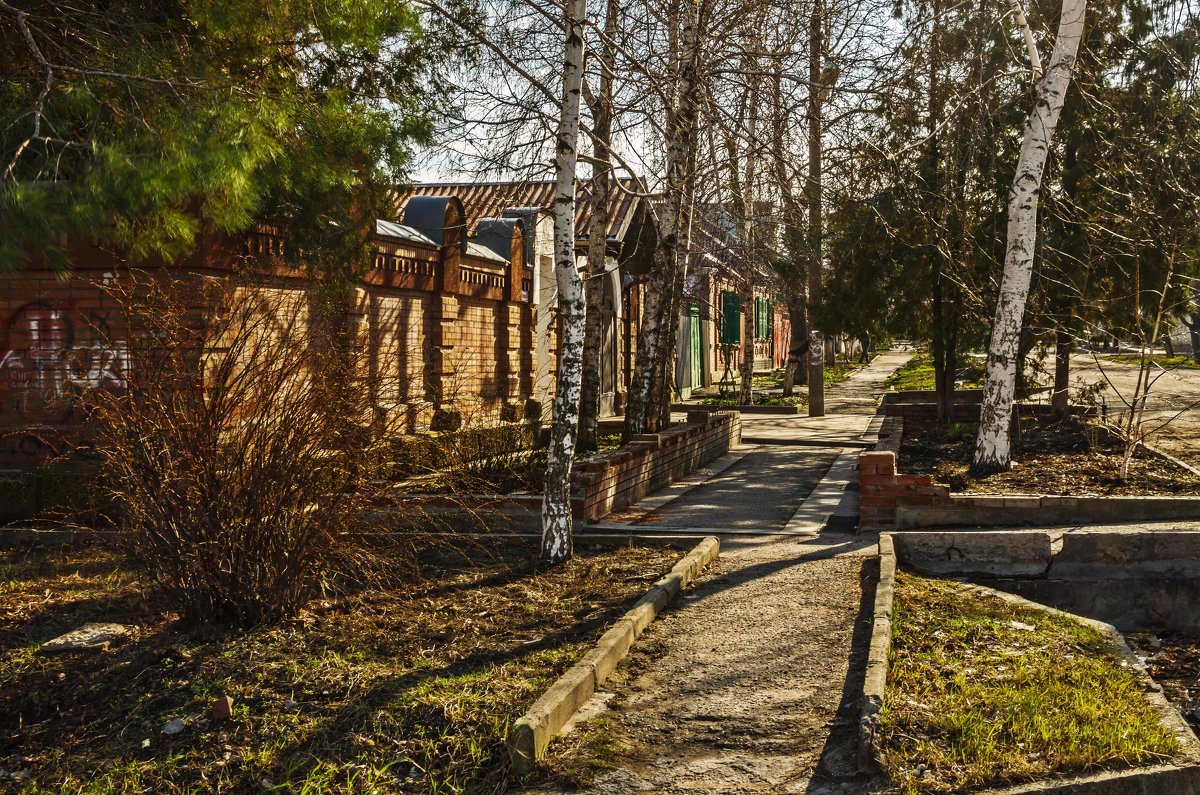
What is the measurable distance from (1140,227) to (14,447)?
12956 mm

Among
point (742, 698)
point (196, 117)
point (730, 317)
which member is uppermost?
point (196, 117)

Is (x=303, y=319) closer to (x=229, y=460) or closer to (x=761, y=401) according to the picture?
(x=229, y=460)

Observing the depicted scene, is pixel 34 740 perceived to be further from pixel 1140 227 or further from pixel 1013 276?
pixel 1140 227

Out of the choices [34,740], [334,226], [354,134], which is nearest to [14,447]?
[334,226]

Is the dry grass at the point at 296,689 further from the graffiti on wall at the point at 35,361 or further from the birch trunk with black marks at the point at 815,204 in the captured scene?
the birch trunk with black marks at the point at 815,204

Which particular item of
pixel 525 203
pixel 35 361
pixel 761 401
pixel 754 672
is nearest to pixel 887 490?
pixel 754 672

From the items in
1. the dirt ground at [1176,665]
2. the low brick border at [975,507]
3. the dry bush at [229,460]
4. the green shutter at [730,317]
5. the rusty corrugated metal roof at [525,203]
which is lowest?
the dirt ground at [1176,665]

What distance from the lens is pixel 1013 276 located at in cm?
1034

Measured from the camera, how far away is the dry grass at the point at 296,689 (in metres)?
4.20

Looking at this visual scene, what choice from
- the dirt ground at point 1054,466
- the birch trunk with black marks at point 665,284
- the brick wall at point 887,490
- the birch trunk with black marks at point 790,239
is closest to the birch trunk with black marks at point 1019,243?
the dirt ground at point 1054,466

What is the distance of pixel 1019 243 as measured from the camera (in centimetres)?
1023

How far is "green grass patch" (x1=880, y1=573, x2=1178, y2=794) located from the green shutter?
90.1ft

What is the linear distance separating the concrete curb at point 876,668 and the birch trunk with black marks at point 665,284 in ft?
17.6

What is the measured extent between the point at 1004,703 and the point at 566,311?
157 inches
